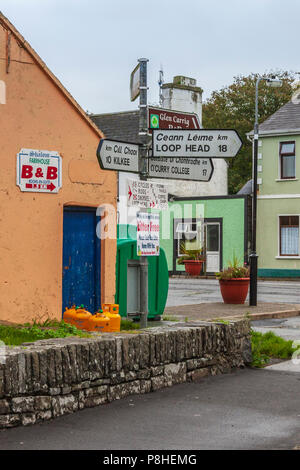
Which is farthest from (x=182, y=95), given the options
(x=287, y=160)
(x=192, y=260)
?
(x=192, y=260)

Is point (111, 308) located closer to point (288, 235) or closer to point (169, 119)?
point (169, 119)

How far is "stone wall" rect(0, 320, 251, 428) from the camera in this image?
19.7ft

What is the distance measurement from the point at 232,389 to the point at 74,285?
199 inches

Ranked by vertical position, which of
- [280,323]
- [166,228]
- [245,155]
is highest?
[245,155]

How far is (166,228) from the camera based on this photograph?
120ft

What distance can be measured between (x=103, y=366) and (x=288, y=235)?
28.9 meters

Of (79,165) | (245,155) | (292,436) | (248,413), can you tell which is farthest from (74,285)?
(245,155)

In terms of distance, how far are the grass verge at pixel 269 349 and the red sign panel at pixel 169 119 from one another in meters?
2.84

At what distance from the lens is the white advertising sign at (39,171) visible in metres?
11.3

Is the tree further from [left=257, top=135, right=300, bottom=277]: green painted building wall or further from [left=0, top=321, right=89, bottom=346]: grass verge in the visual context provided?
[left=0, top=321, right=89, bottom=346]: grass verge

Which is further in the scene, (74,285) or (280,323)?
(280,323)

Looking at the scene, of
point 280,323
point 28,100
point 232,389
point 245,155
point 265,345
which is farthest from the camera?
point 245,155

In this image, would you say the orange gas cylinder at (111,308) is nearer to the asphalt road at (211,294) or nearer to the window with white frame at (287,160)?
the asphalt road at (211,294)
